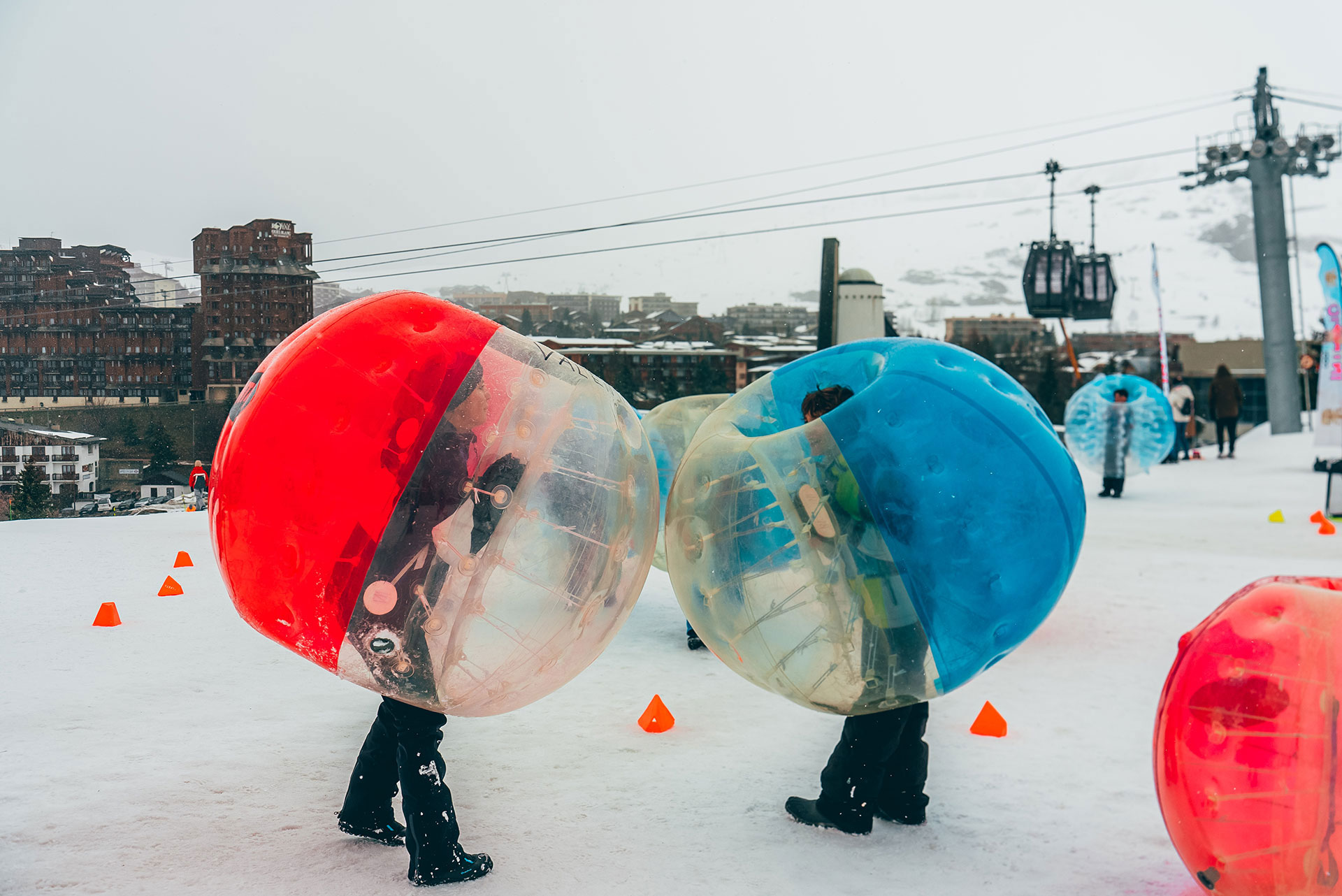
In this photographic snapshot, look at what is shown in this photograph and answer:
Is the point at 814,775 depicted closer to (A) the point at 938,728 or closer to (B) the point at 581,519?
(A) the point at 938,728

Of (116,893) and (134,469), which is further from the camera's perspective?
(134,469)

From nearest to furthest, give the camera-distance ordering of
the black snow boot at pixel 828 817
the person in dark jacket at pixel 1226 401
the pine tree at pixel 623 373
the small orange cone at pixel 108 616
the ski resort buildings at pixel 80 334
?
the black snow boot at pixel 828 817, the small orange cone at pixel 108 616, the ski resort buildings at pixel 80 334, the person in dark jacket at pixel 1226 401, the pine tree at pixel 623 373

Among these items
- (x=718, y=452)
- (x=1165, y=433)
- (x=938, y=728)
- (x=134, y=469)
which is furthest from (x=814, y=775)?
(x=134, y=469)

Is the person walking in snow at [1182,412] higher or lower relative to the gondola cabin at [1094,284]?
lower

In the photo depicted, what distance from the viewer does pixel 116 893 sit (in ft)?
7.91

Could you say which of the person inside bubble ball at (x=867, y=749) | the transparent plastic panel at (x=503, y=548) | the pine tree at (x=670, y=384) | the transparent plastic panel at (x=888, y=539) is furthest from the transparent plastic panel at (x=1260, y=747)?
the pine tree at (x=670, y=384)

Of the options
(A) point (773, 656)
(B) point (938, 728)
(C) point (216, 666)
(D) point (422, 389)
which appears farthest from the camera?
(C) point (216, 666)

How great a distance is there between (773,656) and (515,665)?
757mm

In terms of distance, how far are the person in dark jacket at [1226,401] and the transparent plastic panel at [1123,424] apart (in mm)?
5625

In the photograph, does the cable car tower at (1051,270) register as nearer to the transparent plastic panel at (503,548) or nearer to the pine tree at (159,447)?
the pine tree at (159,447)

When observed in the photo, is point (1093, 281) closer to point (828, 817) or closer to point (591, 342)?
point (591, 342)

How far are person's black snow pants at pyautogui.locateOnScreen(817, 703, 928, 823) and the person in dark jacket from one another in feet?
52.5

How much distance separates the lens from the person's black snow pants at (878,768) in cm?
290

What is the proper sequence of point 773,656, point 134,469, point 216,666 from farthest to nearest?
1. point 134,469
2. point 216,666
3. point 773,656
